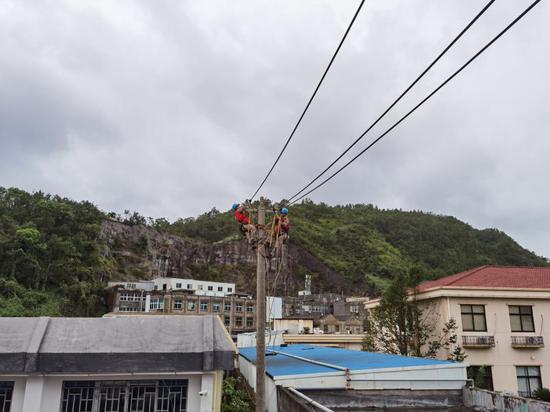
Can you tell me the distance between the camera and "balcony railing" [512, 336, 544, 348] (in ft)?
73.7

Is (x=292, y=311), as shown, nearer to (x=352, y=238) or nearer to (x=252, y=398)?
(x=352, y=238)

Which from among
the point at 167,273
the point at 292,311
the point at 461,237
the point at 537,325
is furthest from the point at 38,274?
the point at 461,237

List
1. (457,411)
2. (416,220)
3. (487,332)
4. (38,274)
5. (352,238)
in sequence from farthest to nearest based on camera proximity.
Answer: (416,220)
(352,238)
(38,274)
(487,332)
(457,411)

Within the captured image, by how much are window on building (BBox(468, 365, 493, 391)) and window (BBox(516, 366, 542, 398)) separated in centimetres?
152

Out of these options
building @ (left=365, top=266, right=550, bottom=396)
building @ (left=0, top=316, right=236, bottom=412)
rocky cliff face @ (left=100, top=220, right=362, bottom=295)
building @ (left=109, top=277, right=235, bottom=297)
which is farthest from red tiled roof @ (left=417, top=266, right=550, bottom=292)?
rocky cliff face @ (left=100, top=220, right=362, bottom=295)

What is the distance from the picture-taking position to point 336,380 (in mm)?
12969

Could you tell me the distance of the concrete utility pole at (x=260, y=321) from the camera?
34.1 ft

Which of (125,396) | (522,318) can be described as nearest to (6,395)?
(125,396)

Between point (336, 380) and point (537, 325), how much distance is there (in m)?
15.9

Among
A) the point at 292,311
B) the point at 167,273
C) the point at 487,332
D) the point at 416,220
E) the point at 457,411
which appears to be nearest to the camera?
the point at 457,411

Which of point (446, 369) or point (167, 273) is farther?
point (167, 273)

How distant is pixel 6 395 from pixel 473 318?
69.4 feet

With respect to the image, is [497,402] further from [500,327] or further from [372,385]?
[500,327]

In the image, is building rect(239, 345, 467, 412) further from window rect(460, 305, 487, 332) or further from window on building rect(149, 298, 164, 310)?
window on building rect(149, 298, 164, 310)
